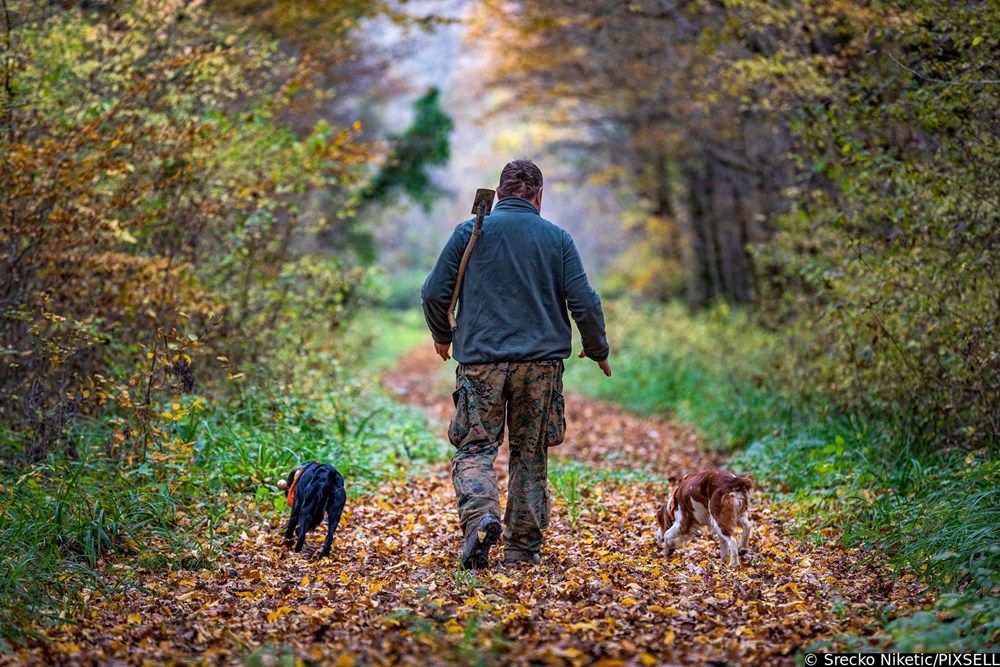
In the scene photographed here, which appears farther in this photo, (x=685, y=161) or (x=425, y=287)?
(x=685, y=161)

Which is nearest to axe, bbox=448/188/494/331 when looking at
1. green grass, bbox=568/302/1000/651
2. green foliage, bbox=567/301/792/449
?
green grass, bbox=568/302/1000/651

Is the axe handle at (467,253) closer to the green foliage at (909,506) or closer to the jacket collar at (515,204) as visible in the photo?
the jacket collar at (515,204)

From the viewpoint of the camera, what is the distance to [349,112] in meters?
22.4

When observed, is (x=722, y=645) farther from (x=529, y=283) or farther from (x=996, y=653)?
(x=529, y=283)

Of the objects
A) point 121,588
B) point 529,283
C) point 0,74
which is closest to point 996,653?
point 529,283

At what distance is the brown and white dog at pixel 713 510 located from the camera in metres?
5.80

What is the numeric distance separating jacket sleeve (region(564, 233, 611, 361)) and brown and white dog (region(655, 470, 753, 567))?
109 centimetres

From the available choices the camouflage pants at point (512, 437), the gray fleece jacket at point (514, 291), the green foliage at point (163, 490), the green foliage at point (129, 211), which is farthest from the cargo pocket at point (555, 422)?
the green foliage at point (129, 211)

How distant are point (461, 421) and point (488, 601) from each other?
1179 millimetres

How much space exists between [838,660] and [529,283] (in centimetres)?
265

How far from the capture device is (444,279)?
5742mm

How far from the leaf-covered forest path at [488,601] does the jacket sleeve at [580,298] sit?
1.44 metres

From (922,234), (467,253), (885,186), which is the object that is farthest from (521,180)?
(885,186)

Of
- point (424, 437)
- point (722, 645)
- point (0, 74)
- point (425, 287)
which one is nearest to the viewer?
point (722, 645)
